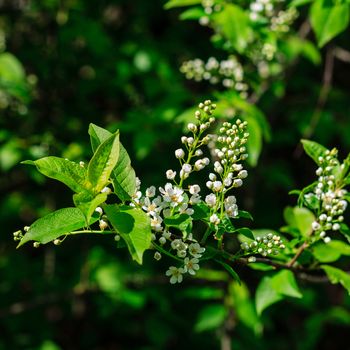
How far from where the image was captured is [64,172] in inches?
69.3

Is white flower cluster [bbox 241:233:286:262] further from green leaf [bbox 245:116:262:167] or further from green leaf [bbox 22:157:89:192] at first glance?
green leaf [bbox 245:116:262:167]

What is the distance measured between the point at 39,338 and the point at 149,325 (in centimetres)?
92

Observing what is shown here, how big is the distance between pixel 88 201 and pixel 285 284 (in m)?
1.08

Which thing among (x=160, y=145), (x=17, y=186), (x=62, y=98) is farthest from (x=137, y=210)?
(x=17, y=186)

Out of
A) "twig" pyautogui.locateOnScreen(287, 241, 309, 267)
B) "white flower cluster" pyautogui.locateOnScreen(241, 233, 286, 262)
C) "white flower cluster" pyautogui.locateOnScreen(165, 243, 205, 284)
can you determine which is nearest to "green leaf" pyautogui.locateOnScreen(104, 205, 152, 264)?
"white flower cluster" pyautogui.locateOnScreen(165, 243, 205, 284)

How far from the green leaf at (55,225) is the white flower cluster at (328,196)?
845mm

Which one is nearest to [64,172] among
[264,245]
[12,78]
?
[264,245]

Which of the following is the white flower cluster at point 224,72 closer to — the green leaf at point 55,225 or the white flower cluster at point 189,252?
the white flower cluster at point 189,252

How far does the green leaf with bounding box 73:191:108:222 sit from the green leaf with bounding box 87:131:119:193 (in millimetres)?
39

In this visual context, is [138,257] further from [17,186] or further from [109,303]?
[17,186]

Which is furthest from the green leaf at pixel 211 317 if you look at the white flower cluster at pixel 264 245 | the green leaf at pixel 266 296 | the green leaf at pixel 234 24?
the white flower cluster at pixel 264 245

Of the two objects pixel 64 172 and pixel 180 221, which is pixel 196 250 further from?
pixel 64 172

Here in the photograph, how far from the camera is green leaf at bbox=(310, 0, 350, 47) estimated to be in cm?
302

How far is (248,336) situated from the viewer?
4438mm
